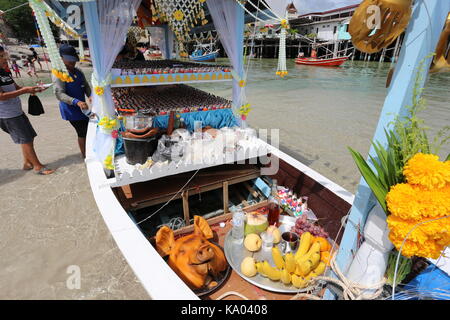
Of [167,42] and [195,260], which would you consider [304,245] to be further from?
[167,42]

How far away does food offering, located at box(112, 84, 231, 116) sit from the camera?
3.08 m

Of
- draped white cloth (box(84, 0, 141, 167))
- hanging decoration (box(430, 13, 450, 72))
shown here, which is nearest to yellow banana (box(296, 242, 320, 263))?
hanging decoration (box(430, 13, 450, 72))

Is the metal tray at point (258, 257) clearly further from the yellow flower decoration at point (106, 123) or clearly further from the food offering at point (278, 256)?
the yellow flower decoration at point (106, 123)

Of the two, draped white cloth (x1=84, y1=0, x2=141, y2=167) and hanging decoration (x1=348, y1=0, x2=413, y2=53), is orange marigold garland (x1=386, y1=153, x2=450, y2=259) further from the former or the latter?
draped white cloth (x1=84, y1=0, x2=141, y2=167)

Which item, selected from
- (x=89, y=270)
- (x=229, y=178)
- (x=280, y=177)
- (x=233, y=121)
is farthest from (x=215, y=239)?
(x=233, y=121)

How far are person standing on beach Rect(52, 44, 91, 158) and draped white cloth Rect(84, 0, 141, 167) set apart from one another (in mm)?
1058

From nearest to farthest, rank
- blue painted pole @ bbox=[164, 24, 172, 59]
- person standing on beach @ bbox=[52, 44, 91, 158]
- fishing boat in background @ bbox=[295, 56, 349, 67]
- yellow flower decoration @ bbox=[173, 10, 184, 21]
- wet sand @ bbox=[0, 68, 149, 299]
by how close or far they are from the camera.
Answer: wet sand @ bbox=[0, 68, 149, 299], person standing on beach @ bbox=[52, 44, 91, 158], yellow flower decoration @ bbox=[173, 10, 184, 21], blue painted pole @ bbox=[164, 24, 172, 59], fishing boat in background @ bbox=[295, 56, 349, 67]

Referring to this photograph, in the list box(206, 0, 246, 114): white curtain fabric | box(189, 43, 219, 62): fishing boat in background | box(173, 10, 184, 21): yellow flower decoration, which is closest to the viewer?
box(206, 0, 246, 114): white curtain fabric

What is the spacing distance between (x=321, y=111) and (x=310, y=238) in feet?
Result: 25.0

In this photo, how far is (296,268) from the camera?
175 cm

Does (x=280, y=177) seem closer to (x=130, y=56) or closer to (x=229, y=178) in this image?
(x=229, y=178)

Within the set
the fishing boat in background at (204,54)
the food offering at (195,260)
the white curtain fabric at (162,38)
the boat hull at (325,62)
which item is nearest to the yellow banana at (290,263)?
the food offering at (195,260)

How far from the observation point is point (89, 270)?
8.30 feet

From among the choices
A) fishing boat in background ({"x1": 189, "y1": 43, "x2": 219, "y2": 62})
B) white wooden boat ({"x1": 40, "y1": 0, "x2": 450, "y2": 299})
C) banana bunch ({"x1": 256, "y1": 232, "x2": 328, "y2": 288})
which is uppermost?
fishing boat in background ({"x1": 189, "y1": 43, "x2": 219, "y2": 62})
